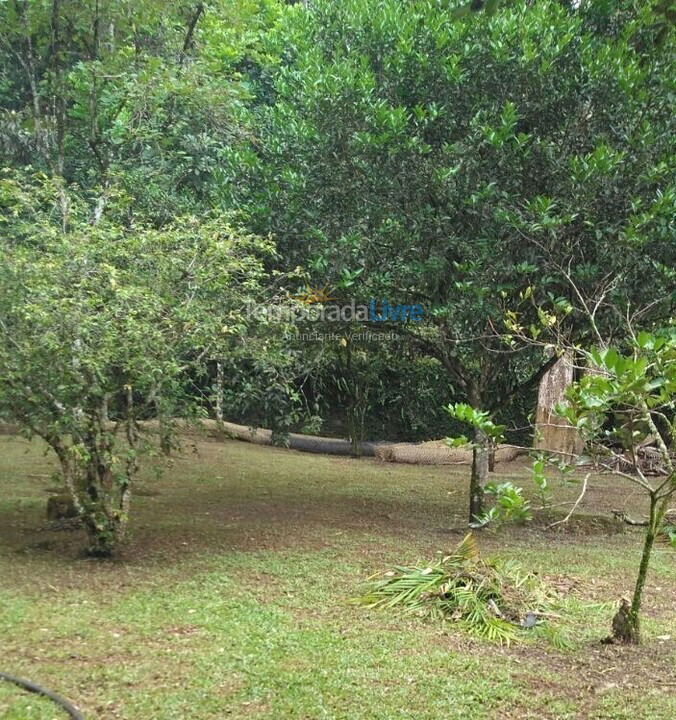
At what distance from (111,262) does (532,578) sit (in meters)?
3.71

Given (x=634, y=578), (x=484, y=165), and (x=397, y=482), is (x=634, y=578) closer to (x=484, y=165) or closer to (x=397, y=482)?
(x=484, y=165)

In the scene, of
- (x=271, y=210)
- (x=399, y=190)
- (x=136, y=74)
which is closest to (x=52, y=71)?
(x=136, y=74)

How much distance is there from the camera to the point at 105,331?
5.43 metres

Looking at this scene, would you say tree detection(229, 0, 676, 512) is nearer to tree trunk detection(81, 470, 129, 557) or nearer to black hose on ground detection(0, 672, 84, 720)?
tree trunk detection(81, 470, 129, 557)

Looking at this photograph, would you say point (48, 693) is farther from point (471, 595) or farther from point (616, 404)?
point (616, 404)

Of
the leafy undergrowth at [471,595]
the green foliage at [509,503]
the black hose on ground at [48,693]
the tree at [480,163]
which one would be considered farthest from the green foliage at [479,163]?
the black hose on ground at [48,693]

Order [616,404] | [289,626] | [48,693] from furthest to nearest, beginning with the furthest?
[289,626]
[616,404]
[48,693]

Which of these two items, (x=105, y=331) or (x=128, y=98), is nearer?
(x=105, y=331)

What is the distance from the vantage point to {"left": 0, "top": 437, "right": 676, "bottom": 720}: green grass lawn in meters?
3.84

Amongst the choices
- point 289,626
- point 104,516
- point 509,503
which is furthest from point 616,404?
point 104,516

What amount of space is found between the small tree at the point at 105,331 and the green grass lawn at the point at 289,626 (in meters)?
0.83

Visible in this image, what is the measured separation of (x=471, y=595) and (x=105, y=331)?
289 cm

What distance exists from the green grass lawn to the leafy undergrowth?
17 centimetres

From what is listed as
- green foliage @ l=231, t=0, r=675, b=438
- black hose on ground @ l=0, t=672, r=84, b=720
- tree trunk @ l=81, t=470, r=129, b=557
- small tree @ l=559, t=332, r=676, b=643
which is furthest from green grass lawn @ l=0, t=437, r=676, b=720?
green foliage @ l=231, t=0, r=675, b=438
